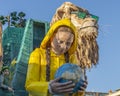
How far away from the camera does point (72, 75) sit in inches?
129

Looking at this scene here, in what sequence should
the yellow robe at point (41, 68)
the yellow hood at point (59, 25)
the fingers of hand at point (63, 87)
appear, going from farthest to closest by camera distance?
1. the yellow hood at point (59, 25)
2. the yellow robe at point (41, 68)
3. the fingers of hand at point (63, 87)

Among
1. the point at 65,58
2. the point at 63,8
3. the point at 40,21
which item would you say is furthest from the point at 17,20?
the point at 65,58

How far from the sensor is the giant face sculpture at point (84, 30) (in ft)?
43.9

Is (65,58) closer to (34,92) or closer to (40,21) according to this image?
(34,92)

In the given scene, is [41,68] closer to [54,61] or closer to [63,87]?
[54,61]

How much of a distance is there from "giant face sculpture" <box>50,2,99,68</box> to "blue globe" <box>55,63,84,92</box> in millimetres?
9851

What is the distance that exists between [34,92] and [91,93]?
455 inches

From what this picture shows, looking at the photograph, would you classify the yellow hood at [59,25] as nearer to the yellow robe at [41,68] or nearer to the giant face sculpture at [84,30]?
the yellow robe at [41,68]

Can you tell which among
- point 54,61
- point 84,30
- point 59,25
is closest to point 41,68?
point 54,61

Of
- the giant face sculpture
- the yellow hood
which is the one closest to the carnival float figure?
the yellow hood

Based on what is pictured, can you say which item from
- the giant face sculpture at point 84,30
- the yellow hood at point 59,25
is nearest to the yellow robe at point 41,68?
the yellow hood at point 59,25

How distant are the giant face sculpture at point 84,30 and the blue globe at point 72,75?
388 inches

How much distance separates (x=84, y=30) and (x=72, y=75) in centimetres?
1029

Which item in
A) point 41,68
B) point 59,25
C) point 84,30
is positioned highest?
point 84,30
